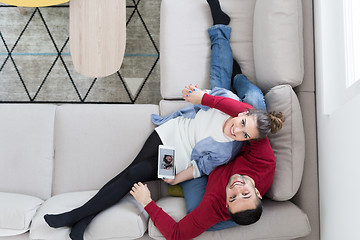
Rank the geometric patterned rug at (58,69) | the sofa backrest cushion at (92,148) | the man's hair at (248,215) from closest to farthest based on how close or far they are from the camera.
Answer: the man's hair at (248,215)
the sofa backrest cushion at (92,148)
the geometric patterned rug at (58,69)

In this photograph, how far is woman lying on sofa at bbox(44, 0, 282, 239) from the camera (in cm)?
172

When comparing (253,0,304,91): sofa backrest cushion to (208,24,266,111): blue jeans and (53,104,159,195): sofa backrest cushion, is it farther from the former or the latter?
(53,104,159,195): sofa backrest cushion

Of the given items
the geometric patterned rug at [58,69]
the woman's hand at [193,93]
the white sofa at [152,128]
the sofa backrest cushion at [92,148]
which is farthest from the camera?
the geometric patterned rug at [58,69]

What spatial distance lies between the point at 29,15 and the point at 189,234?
2.09m

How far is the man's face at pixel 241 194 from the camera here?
157cm

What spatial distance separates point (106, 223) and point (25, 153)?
70cm

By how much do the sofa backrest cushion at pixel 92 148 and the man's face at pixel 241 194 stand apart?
27.0 inches

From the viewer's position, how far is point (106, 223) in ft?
5.86

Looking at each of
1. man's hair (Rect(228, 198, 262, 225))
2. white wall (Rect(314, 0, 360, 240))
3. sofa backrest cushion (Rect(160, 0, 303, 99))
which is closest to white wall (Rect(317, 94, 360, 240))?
white wall (Rect(314, 0, 360, 240))

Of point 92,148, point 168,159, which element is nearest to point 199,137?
point 168,159

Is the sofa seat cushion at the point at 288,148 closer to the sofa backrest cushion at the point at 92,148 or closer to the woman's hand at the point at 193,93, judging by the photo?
the woman's hand at the point at 193,93

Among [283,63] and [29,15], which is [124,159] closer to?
[283,63]

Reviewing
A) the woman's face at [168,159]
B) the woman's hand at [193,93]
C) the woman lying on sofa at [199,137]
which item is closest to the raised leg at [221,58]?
the woman lying on sofa at [199,137]

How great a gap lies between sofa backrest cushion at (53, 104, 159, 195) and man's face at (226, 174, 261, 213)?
685 mm
